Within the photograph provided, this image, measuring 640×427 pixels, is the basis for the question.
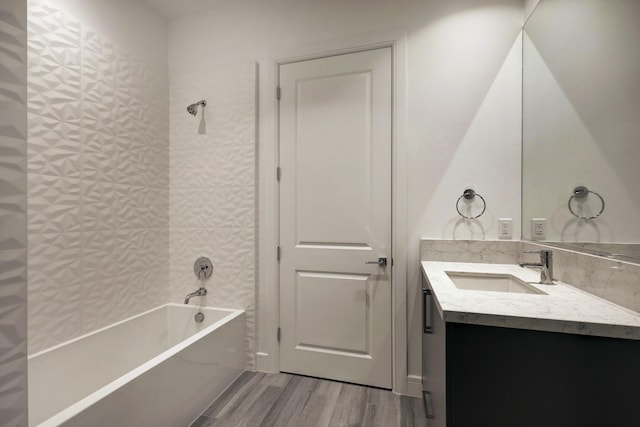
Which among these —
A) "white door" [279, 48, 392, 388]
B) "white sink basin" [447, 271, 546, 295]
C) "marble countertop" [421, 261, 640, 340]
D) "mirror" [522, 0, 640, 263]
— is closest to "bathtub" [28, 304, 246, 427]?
"white door" [279, 48, 392, 388]

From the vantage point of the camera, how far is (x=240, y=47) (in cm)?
218

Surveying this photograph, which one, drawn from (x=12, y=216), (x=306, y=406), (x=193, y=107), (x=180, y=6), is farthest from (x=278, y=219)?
(x=180, y=6)

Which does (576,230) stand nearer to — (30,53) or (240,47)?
(240,47)

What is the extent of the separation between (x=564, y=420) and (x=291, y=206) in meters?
1.66

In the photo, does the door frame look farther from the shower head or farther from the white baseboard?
the shower head

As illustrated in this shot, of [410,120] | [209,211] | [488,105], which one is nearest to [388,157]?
[410,120]

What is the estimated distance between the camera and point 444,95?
5.89ft

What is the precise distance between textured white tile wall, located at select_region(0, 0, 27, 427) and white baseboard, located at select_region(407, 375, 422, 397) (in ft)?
5.96

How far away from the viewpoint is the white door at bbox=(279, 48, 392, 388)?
188 cm

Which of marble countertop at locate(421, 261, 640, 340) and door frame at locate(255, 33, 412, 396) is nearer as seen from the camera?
marble countertop at locate(421, 261, 640, 340)

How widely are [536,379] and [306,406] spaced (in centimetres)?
130

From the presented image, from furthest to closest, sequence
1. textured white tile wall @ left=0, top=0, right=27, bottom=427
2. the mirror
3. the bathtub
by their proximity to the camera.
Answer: the bathtub, the mirror, textured white tile wall @ left=0, top=0, right=27, bottom=427

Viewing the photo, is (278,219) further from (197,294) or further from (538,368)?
(538,368)

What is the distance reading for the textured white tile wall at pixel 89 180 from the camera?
1.48m
